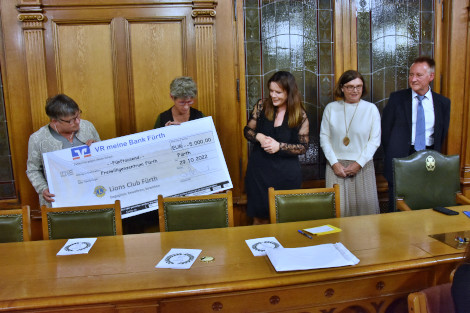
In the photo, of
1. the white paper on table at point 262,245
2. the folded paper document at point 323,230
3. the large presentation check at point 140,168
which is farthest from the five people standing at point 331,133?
the white paper on table at point 262,245

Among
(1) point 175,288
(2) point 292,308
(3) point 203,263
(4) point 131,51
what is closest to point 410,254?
(2) point 292,308

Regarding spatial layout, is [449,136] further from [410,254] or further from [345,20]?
[410,254]

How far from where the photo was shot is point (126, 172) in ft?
8.78

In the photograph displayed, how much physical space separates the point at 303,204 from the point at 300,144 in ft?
1.98

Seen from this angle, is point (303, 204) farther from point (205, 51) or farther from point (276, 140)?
point (205, 51)

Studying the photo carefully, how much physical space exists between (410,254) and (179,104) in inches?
70.4

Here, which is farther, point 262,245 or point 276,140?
point 276,140

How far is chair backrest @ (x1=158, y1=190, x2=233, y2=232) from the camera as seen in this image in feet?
7.60

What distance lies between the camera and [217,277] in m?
Result: 1.52

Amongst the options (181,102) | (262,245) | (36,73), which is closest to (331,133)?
(181,102)

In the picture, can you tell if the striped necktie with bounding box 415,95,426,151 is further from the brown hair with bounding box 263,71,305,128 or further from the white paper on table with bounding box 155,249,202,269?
the white paper on table with bounding box 155,249,202,269

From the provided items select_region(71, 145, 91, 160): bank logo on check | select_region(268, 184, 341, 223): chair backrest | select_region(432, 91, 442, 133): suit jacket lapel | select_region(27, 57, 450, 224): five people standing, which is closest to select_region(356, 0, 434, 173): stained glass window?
select_region(27, 57, 450, 224): five people standing

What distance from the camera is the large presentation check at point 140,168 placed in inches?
99.5

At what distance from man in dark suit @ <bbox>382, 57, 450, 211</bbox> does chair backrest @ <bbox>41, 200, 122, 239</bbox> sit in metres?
2.28
